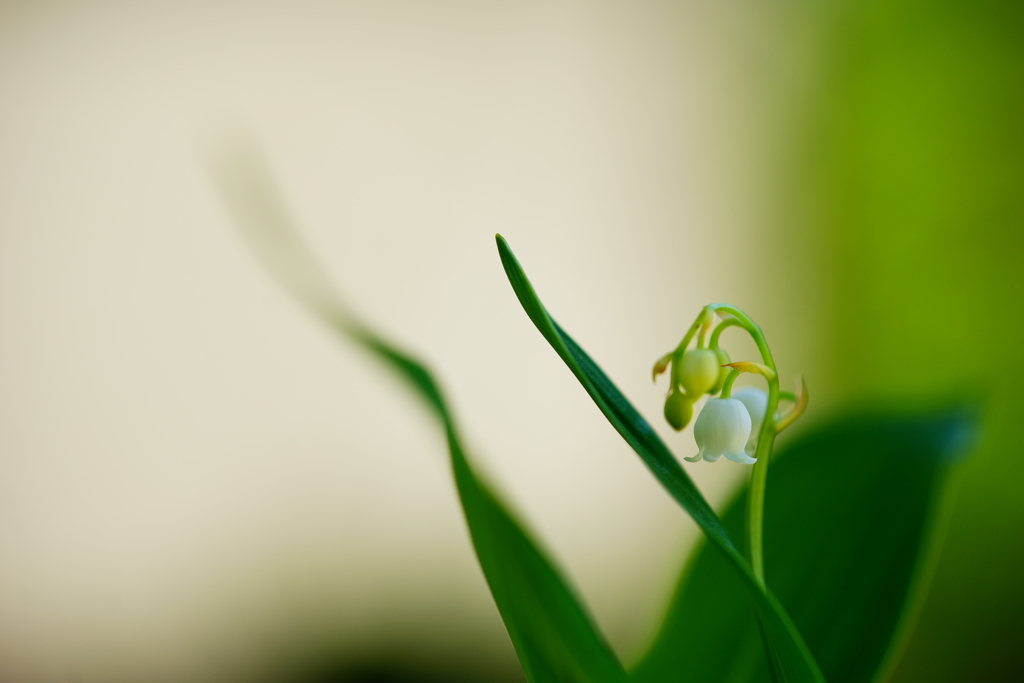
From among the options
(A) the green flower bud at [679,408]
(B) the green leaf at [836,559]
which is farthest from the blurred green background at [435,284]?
(A) the green flower bud at [679,408]

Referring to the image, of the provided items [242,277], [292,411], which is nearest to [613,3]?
[242,277]

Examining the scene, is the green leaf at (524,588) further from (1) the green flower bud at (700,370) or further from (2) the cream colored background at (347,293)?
(2) the cream colored background at (347,293)

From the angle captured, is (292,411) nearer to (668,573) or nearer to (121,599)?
(121,599)

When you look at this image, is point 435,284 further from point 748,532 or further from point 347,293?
point 748,532

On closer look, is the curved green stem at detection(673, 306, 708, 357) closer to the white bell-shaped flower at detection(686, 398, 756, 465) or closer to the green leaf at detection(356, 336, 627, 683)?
the white bell-shaped flower at detection(686, 398, 756, 465)

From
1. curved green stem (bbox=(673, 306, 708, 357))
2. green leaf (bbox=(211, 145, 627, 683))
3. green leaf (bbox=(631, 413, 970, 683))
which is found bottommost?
green leaf (bbox=(631, 413, 970, 683))

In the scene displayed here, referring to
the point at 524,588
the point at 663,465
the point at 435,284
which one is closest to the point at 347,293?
the point at 435,284

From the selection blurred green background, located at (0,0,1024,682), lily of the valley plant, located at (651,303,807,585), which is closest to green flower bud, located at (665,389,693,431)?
lily of the valley plant, located at (651,303,807,585)
